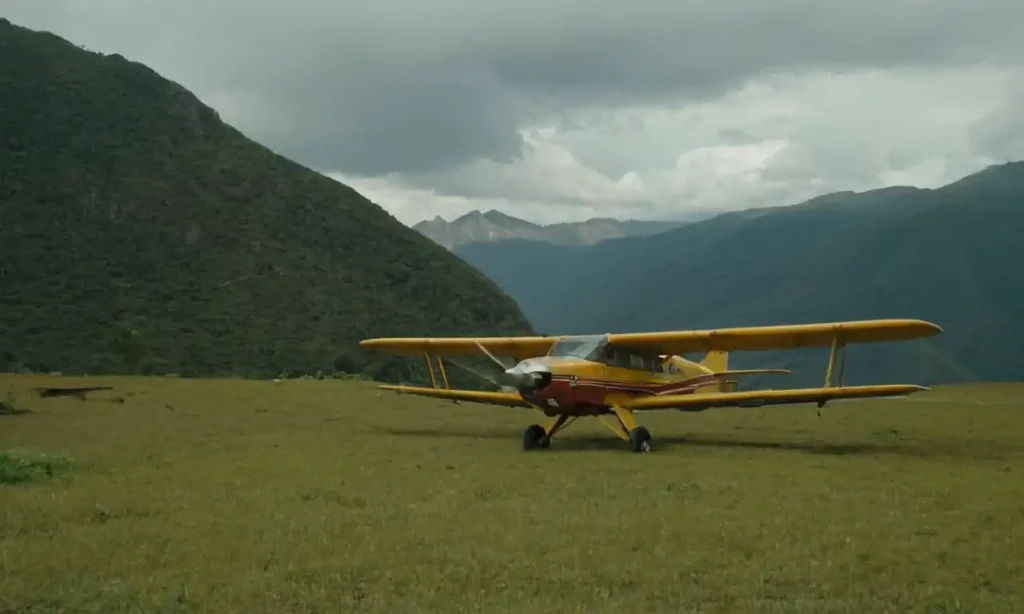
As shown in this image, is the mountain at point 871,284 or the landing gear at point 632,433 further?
the mountain at point 871,284

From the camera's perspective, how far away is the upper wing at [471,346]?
16.3 meters

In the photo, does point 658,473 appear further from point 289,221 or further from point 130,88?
point 130,88

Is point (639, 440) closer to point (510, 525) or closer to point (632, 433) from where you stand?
point (632, 433)

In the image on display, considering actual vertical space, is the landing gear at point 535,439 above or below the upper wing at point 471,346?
below

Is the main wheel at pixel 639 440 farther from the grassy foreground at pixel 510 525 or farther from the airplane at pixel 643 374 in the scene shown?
the grassy foreground at pixel 510 525

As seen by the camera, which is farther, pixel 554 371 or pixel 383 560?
pixel 554 371

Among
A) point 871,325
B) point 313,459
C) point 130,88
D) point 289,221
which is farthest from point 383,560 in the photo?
point 130,88

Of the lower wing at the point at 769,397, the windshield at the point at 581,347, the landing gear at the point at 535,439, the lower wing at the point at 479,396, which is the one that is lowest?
the landing gear at the point at 535,439

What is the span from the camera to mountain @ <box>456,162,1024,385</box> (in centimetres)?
9231

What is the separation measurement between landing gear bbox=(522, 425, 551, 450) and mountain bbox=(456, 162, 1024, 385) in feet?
194

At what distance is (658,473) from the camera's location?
10.2 metres


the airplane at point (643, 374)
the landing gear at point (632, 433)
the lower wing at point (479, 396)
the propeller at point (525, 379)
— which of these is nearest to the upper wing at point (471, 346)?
the airplane at point (643, 374)

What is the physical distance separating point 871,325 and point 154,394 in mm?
16523

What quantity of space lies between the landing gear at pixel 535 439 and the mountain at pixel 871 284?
194 ft
